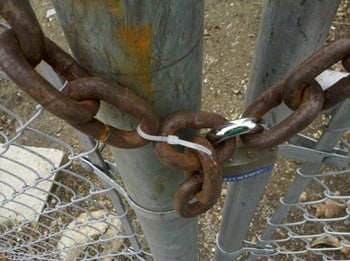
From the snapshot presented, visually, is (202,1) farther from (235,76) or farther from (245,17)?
(245,17)

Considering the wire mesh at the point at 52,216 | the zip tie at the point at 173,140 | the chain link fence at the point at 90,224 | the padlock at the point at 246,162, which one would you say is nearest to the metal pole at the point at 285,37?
the padlock at the point at 246,162

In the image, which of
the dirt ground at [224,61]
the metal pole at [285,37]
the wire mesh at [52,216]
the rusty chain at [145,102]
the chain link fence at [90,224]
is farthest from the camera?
the dirt ground at [224,61]

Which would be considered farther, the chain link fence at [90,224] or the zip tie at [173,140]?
the chain link fence at [90,224]

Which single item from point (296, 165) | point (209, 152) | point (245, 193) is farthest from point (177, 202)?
point (296, 165)

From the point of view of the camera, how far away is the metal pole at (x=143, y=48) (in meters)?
0.42

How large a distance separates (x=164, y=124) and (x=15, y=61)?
0.19 m

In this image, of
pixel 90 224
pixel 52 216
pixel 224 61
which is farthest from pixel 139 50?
pixel 224 61

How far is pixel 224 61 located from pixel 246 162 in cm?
196

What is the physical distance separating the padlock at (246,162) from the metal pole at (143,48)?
0.10 m

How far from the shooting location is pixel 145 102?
0.48m

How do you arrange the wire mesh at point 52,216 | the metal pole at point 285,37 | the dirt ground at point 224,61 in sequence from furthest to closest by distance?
the dirt ground at point 224,61 < the wire mesh at point 52,216 < the metal pole at point 285,37

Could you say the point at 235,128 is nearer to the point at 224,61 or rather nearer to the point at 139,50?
the point at 139,50

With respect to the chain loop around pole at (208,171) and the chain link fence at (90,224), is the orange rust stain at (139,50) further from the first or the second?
the chain link fence at (90,224)

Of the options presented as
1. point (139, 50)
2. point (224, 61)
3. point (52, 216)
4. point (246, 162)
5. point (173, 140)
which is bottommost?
point (52, 216)
